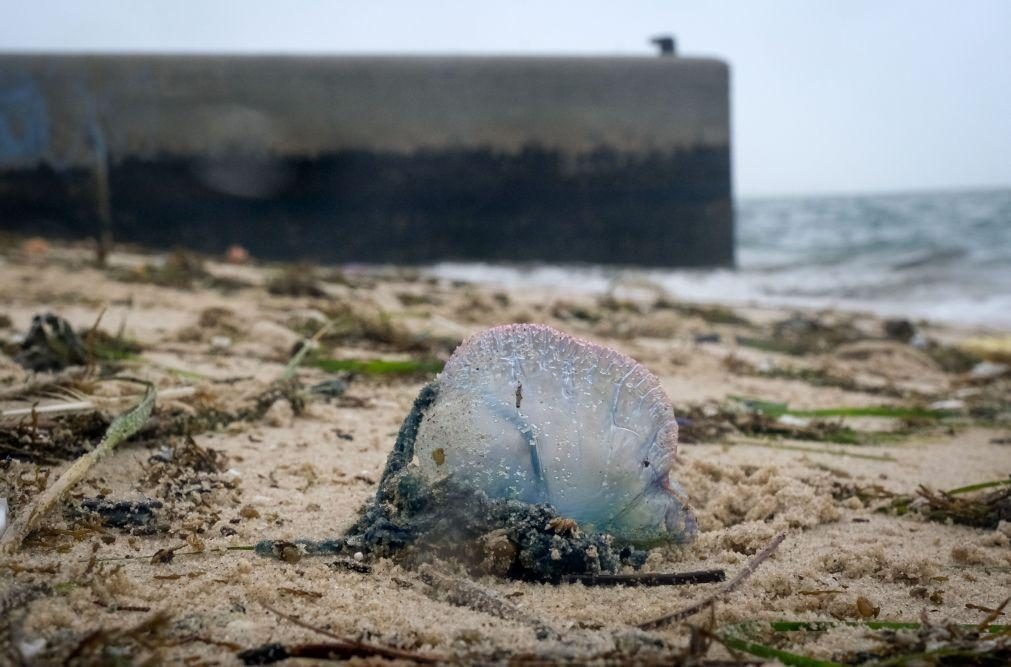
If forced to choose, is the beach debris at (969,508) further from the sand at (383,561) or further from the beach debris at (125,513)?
the beach debris at (125,513)

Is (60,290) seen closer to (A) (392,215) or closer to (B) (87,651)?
(B) (87,651)

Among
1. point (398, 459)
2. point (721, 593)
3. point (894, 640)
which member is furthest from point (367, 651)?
point (894, 640)

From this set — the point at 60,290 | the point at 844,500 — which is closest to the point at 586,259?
the point at 60,290

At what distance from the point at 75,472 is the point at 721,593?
46.8 inches

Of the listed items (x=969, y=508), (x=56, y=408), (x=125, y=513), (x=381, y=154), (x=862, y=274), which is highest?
(x=381, y=154)

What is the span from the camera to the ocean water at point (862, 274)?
8.20 metres

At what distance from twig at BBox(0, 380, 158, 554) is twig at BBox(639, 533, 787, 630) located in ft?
3.30

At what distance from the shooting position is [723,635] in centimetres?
129

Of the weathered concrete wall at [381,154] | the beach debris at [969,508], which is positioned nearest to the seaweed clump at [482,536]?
the beach debris at [969,508]

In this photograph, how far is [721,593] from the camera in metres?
1.43

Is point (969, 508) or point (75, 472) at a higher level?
point (75, 472)

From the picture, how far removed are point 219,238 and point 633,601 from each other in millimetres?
8327

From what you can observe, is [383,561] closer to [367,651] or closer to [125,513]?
[367,651]

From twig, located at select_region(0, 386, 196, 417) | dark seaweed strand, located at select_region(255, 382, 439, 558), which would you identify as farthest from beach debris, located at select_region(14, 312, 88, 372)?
dark seaweed strand, located at select_region(255, 382, 439, 558)
